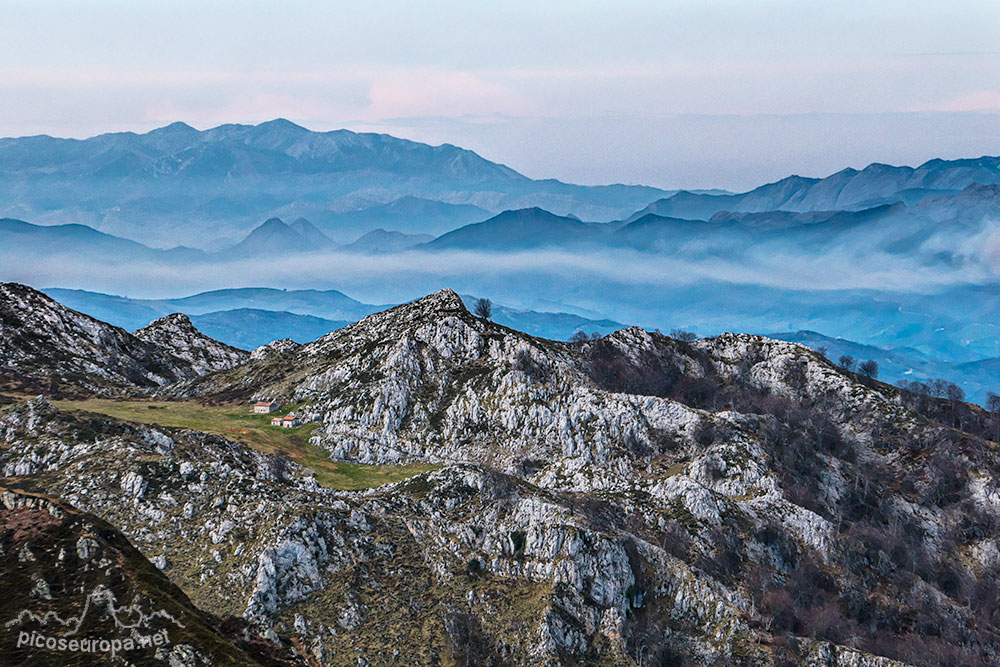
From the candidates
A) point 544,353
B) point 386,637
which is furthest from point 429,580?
point 544,353

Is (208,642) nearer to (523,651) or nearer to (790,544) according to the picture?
(523,651)

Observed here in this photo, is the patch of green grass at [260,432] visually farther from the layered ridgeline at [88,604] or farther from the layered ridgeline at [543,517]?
the layered ridgeline at [88,604]

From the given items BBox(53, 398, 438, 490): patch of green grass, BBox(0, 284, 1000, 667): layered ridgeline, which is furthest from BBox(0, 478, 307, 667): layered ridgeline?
BBox(53, 398, 438, 490): patch of green grass

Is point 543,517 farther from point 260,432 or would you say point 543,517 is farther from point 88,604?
point 88,604

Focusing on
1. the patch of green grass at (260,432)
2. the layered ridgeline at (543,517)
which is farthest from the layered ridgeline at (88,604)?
the patch of green grass at (260,432)

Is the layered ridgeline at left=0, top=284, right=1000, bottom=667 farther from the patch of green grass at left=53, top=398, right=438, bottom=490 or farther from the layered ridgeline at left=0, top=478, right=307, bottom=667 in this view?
the layered ridgeline at left=0, top=478, right=307, bottom=667

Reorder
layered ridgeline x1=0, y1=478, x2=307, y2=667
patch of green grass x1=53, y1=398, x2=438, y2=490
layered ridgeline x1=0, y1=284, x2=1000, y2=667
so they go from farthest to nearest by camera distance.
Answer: patch of green grass x1=53, y1=398, x2=438, y2=490 < layered ridgeline x1=0, y1=284, x2=1000, y2=667 < layered ridgeline x1=0, y1=478, x2=307, y2=667
